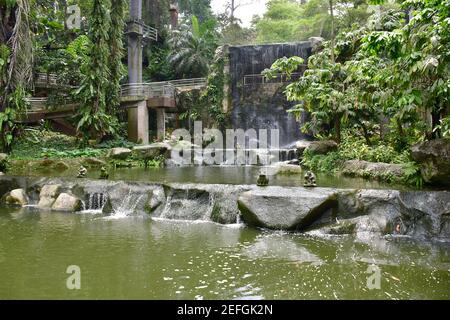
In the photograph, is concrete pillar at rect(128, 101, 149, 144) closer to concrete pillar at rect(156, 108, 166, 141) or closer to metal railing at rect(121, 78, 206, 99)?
metal railing at rect(121, 78, 206, 99)

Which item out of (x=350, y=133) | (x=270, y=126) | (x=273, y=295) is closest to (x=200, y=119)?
(x=270, y=126)

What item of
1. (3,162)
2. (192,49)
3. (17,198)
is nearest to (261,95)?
(192,49)

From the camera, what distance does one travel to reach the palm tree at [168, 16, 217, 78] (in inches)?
1076

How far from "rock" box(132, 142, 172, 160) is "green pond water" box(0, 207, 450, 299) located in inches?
387

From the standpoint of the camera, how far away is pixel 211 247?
657 cm

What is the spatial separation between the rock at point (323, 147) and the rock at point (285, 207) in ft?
22.7

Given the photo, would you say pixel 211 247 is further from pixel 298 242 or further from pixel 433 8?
pixel 433 8

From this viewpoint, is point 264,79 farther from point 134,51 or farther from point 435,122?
point 435,122

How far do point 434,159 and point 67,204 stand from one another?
28.6 feet

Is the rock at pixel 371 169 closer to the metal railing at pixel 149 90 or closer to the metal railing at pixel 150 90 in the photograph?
the metal railing at pixel 150 90

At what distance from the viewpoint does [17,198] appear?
10.4 meters

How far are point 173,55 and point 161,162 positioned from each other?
40.0ft

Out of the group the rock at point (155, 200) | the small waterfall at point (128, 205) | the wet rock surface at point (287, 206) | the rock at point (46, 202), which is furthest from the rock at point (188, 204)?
the rock at point (46, 202)

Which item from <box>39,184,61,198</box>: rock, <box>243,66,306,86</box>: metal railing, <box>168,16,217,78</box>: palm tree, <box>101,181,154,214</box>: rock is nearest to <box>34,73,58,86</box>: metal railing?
<box>168,16,217,78</box>: palm tree
